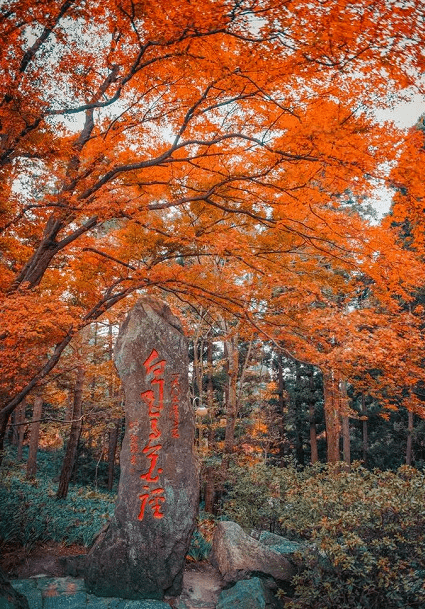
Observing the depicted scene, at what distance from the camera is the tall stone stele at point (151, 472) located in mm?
4395

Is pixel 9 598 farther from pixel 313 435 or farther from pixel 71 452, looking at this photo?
pixel 313 435

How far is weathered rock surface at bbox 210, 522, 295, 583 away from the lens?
15.4 feet

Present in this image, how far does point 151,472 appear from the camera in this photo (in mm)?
4738

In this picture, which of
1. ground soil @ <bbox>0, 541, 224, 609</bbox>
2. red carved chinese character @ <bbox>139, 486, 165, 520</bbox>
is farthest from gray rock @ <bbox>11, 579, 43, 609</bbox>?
red carved chinese character @ <bbox>139, 486, 165, 520</bbox>

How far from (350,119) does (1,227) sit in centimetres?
424

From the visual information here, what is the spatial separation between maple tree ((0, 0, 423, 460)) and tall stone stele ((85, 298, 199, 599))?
945mm

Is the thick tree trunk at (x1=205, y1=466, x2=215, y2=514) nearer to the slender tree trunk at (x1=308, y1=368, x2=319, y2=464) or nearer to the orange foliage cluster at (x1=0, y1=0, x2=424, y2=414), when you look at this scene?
the orange foliage cluster at (x1=0, y1=0, x2=424, y2=414)

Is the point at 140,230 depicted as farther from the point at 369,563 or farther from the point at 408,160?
the point at 369,563

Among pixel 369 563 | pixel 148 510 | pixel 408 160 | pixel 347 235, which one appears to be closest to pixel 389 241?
pixel 347 235

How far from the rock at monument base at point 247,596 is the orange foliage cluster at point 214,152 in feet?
9.44

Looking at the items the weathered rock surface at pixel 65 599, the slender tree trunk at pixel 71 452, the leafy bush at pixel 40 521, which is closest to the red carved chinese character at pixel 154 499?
the weathered rock surface at pixel 65 599

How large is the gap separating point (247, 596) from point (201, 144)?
500 centimetres

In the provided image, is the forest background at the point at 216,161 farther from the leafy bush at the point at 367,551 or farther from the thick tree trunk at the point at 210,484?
the thick tree trunk at the point at 210,484

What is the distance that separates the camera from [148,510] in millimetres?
4598
